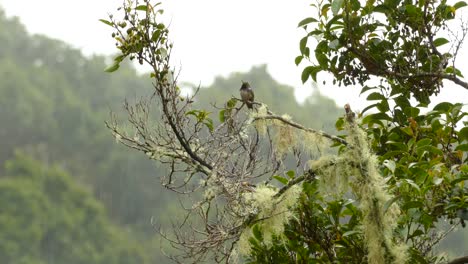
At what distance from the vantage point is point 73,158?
→ 24078mm

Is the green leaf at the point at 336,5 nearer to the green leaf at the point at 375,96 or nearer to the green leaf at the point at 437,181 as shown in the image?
the green leaf at the point at 375,96

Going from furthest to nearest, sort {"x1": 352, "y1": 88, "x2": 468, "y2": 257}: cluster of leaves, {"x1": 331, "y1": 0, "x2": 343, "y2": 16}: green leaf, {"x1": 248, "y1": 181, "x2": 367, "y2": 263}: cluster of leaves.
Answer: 1. {"x1": 331, "y1": 0, "x2": 343, "y2": 16}: green leaf
2. {"x1": 248, "y1": 181, "x2": 367, "y2": 263}: cluster of leaves
3. {"x1": 352, "y1": 88, "x2": 468, "y2": 257}: cluster of leaves

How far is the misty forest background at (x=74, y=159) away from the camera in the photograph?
1939 centimetres

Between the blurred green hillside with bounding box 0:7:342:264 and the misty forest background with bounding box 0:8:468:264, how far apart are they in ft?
0.10

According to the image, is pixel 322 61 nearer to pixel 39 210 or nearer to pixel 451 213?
pixel 451 213

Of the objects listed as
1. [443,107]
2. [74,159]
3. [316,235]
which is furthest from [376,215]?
[74,159]

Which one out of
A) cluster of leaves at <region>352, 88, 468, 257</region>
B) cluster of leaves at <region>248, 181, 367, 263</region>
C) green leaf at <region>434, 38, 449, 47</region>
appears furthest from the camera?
green leaf at <region>434, 38, 449, 47</region>

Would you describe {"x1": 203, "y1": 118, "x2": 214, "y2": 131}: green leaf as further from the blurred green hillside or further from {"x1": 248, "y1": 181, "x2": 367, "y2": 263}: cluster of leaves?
the blurred green hillside

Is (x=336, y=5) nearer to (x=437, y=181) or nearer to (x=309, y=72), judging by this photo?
(x=309, y=72)

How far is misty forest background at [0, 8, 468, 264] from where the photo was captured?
19391 millimetres

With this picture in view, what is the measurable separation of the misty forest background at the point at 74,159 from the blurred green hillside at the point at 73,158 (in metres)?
0.03

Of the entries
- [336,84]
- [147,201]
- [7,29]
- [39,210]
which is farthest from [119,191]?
[336,84]

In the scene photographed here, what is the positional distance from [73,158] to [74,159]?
0.07m

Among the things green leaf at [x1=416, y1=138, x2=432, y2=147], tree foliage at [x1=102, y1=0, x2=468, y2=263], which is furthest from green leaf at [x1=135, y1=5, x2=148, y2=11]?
green leaf at [x1=416, y1=138, x2=432, y2=147]
